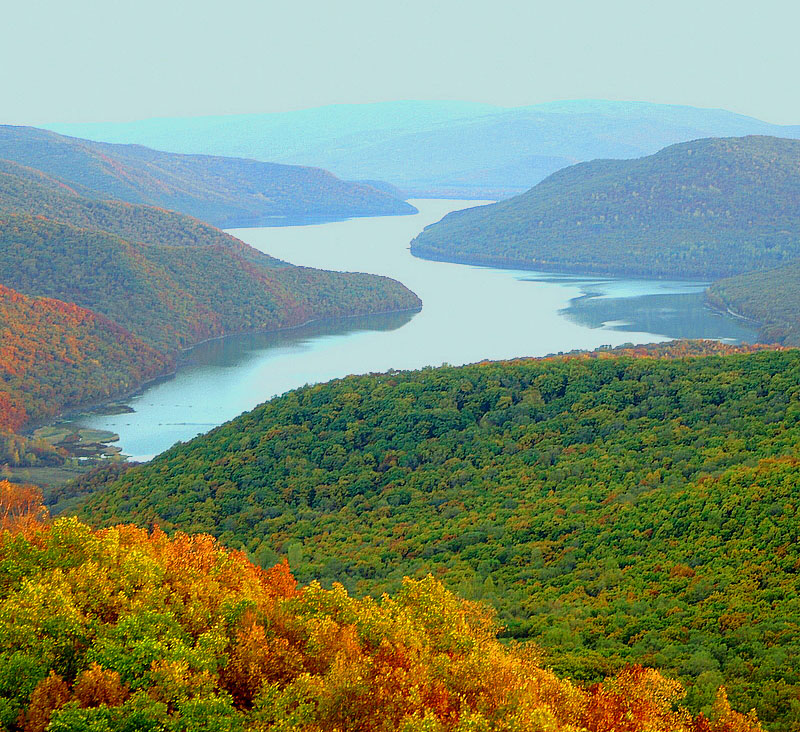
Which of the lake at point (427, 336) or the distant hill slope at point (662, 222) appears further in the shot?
the distant hill slope at point (662, 222)

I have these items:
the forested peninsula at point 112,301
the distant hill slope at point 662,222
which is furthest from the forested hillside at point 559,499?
the distant hill slope at point 662,222

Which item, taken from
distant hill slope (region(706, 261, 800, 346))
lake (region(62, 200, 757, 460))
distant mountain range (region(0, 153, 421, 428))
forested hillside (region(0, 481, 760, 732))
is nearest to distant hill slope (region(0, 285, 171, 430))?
distant mountain range (region(0, 153, 421, 428))

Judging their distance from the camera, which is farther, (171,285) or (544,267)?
(544,267)

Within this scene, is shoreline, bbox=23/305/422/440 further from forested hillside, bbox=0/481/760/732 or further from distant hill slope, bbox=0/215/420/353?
forested hillside, bbox=0/481/760/732

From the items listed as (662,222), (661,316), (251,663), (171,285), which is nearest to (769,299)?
(661,316)

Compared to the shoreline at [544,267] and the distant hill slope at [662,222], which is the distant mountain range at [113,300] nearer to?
the shoreline at [544,267]

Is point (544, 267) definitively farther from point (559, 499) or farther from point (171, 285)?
point (559, 499)
